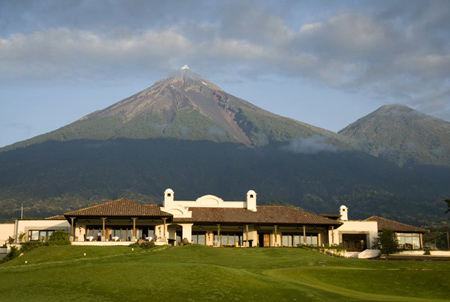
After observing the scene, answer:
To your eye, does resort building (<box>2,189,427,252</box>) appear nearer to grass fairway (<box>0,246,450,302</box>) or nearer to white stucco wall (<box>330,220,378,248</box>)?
white stucco wall (<box>330,220,378,248</box>)

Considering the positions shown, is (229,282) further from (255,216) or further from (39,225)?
(39,225)

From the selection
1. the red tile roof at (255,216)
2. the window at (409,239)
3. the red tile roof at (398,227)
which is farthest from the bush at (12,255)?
the window at (409,239)

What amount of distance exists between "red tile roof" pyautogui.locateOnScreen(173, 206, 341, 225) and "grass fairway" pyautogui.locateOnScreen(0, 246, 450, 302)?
2372 cm

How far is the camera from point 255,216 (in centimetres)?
8000

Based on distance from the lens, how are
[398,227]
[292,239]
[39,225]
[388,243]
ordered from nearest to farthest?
[39,225] → [388,243] → [292,239] → [398,227]

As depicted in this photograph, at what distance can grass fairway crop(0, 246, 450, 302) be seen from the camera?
35.2m

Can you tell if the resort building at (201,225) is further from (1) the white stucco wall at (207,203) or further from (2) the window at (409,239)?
(2) the window at (409,239)

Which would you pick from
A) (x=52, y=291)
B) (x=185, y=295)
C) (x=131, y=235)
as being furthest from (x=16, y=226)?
(x=185, y=295)

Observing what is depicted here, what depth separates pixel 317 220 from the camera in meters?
79.8

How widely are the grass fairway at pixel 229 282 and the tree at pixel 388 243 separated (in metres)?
24.0

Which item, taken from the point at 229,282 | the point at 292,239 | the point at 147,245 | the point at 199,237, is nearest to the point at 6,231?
the point at 147,245

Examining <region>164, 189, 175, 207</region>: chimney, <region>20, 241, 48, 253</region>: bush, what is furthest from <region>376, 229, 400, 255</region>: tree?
<region>20, 241, 48, 253</region>: bush

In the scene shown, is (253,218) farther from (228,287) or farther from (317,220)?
(228,287)

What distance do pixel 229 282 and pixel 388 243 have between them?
4504cm
